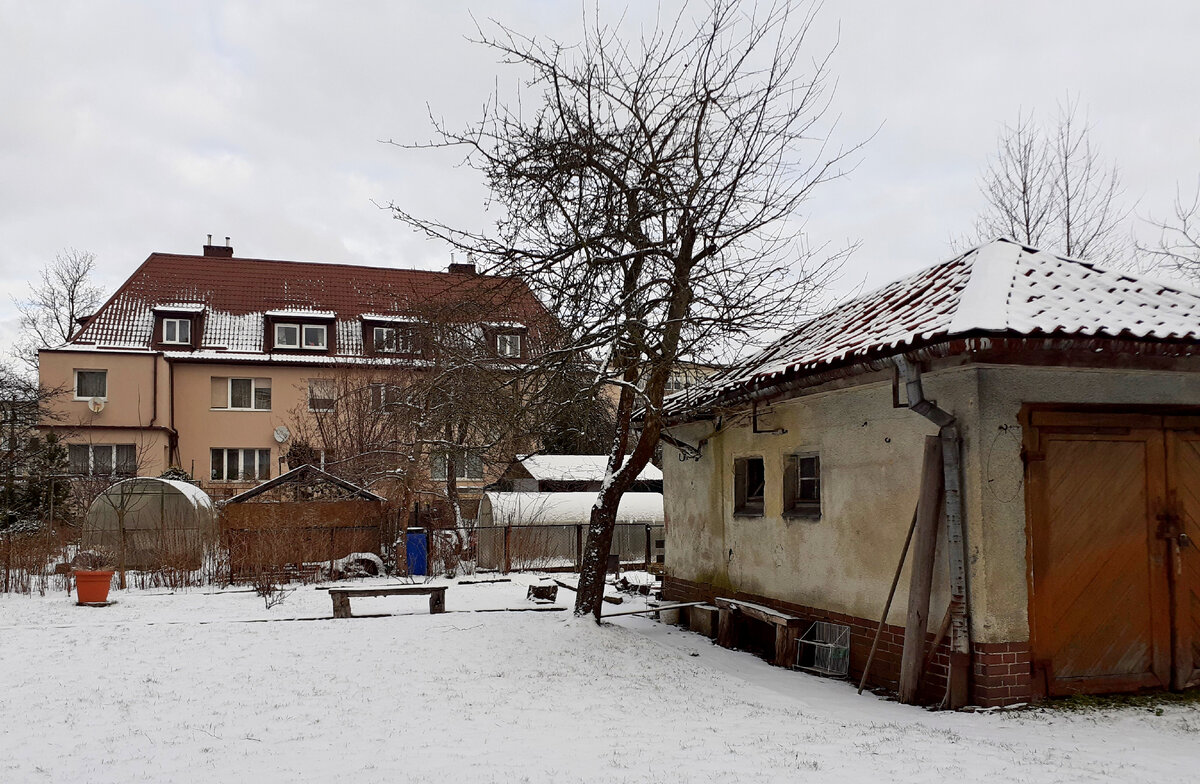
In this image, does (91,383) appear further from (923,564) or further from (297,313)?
(923,564)

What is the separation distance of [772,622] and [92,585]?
10.8 meters

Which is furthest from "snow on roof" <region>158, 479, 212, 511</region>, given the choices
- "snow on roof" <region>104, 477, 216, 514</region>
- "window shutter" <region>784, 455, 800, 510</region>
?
"window shutter" <region>784, 455, 800, 510</region>

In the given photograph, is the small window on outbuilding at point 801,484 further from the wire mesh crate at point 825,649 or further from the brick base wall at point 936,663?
the wire mesh crate at point 825,649

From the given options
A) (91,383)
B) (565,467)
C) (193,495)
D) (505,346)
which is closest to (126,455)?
(91,383)

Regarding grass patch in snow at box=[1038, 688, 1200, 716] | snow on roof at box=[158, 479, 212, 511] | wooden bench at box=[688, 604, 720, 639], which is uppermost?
snow on roof at box=[158, 479, 212, 511]

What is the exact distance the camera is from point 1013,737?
20.9ft

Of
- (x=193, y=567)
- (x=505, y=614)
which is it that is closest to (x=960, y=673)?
(x=505, y=614)

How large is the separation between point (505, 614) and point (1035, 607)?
7.41m

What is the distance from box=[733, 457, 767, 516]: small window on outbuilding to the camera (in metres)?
11.4

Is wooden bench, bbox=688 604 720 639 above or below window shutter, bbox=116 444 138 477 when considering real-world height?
below

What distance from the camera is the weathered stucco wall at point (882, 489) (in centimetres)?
722

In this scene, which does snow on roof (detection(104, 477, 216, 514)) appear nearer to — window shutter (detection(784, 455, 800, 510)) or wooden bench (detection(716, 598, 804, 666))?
wooden bench (detection(716, 598, 804, 666))

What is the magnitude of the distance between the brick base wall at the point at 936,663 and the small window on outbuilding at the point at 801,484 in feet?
3.41

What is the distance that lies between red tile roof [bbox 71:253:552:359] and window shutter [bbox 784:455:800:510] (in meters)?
22.6
